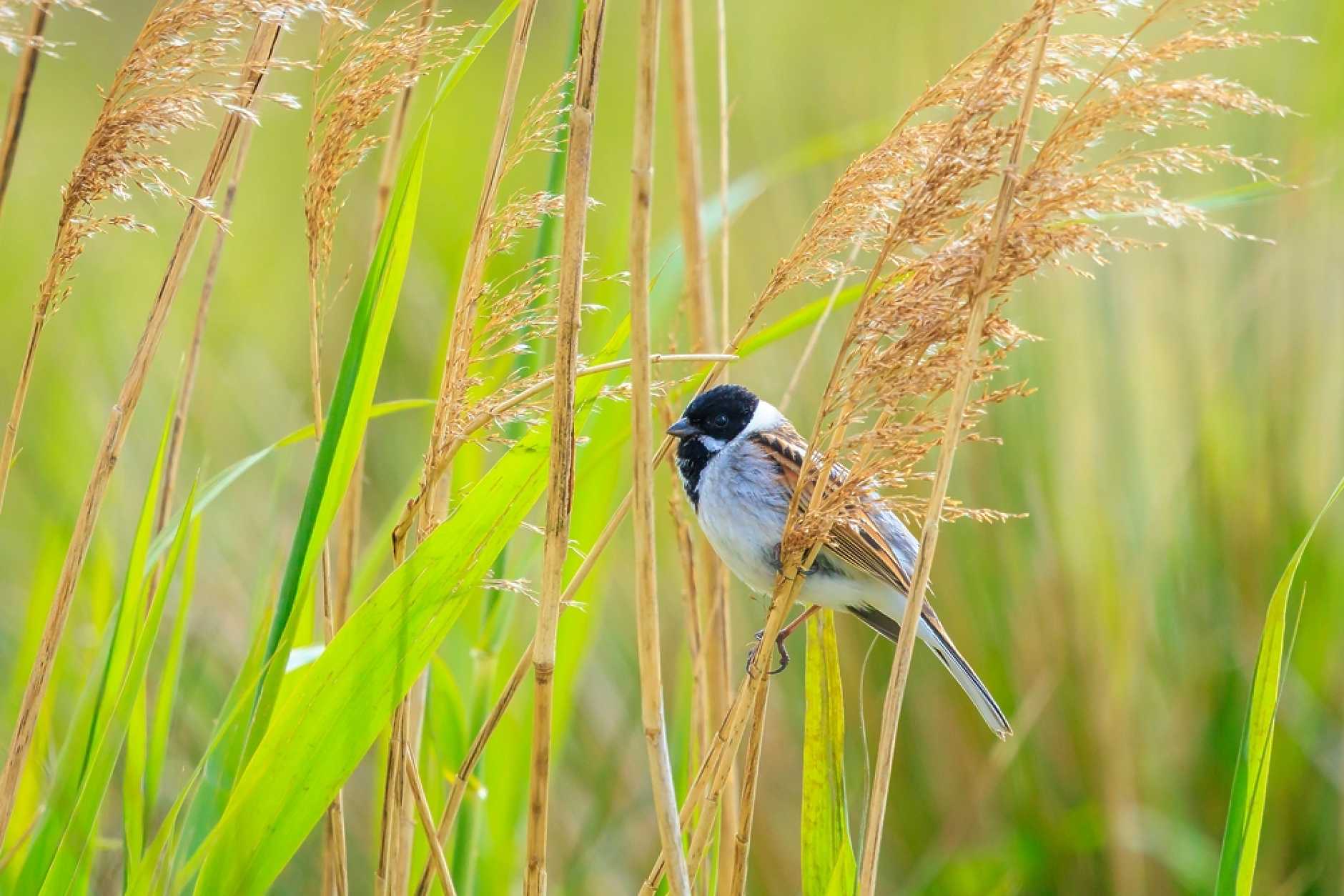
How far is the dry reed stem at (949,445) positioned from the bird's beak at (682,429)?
56cm

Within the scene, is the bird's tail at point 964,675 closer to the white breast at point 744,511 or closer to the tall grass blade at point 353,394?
the white breast at point 744,511

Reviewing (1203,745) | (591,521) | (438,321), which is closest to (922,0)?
(438,321)

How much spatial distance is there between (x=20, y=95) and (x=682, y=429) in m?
1.02

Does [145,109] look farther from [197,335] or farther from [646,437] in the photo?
[646,437]

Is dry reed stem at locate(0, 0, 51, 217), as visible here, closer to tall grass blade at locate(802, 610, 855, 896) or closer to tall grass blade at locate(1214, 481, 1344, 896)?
tall grass blade at locate(802, 610, 855, 896)

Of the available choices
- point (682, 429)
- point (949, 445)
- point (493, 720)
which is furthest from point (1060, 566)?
point (493, 720)

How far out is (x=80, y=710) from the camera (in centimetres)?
136

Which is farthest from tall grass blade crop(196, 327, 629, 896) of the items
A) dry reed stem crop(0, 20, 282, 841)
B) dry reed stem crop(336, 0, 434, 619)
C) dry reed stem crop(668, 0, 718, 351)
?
dry reed stem crop(668, 0, 718, 351)

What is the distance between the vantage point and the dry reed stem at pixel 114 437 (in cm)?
121

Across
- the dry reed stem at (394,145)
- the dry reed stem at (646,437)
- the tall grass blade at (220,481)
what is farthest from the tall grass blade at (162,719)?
the dry reed stem at (646,437)

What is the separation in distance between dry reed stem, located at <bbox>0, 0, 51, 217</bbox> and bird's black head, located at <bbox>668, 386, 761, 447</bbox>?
1.01m

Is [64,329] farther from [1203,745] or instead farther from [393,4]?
[1203,745]

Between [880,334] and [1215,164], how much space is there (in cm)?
251

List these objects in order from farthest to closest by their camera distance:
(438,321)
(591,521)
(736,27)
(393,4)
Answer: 1. (393,4)
2. (736,27)
3. (438,321)
4. (591,521)
